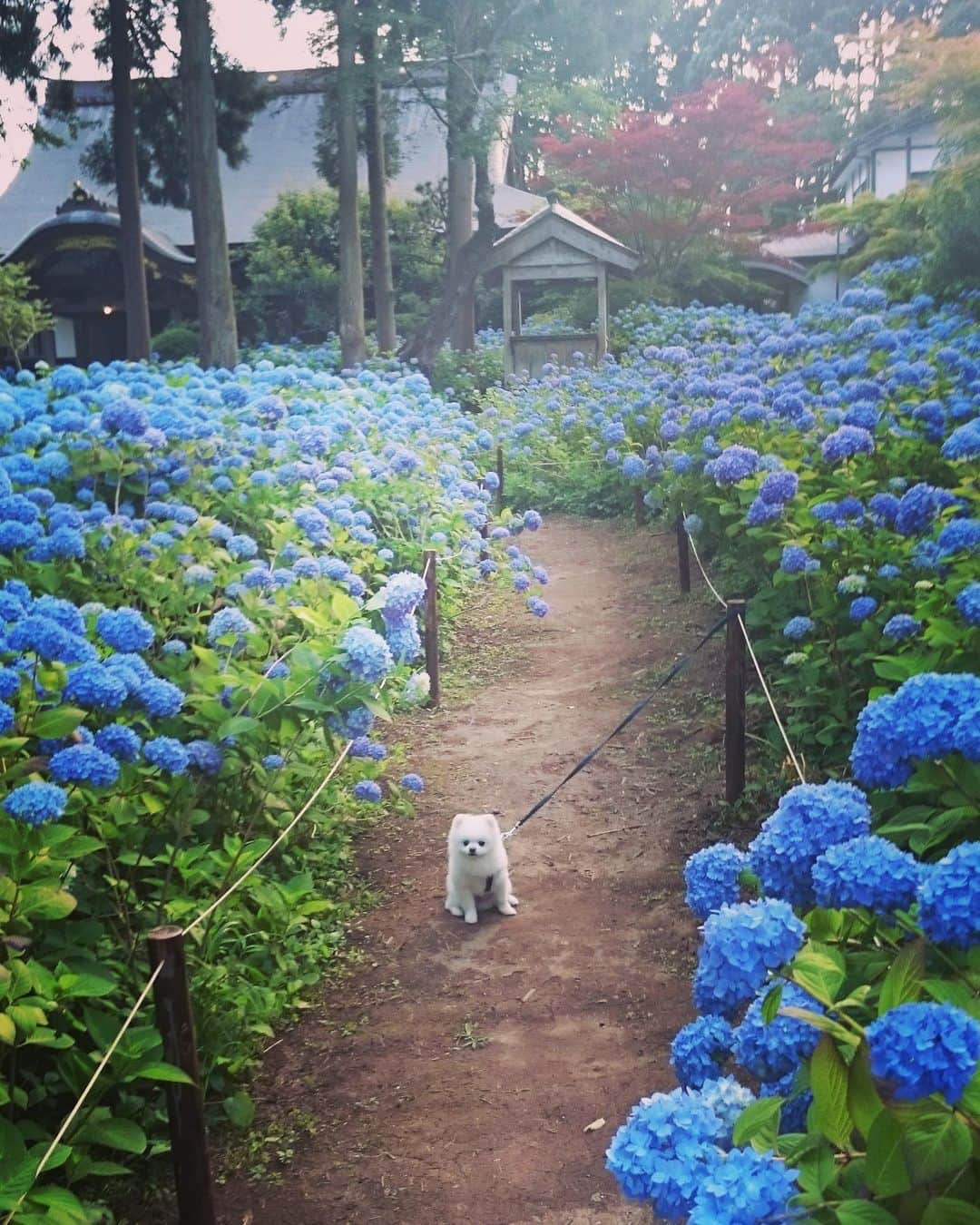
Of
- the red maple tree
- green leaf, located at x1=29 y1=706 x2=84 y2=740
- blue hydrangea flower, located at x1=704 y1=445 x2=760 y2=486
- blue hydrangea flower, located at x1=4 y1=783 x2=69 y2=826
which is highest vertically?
the red maple tree

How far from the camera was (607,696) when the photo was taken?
5867mm

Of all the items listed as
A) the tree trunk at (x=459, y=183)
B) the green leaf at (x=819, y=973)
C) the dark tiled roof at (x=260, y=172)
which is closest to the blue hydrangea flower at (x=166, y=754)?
the green leaf at (x=819, y=973)

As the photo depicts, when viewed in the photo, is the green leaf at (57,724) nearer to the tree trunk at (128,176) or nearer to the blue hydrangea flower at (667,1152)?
the blue hydrangea flower at (667,1152)

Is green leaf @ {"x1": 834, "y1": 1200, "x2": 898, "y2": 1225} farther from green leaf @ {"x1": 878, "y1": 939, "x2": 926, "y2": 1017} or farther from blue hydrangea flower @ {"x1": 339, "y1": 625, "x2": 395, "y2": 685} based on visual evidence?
blue hydrangea flower @ {"x1": 339, "y1": 625, "x2": 395, "y2": 685}

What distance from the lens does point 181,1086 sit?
2.20m

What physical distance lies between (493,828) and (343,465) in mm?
2673

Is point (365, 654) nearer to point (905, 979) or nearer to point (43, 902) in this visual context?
point (43, 902)

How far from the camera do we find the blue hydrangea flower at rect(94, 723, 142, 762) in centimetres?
239

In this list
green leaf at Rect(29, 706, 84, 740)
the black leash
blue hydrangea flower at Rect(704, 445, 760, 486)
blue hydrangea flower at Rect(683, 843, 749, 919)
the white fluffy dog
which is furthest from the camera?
blue hydrangea flower at Rect(704, 445, 760, 486)

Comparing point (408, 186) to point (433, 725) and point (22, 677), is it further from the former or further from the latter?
point (22, 677)

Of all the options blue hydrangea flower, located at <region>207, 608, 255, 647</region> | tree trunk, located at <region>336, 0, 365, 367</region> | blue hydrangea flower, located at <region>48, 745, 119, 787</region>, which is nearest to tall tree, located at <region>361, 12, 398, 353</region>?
tree trunk, located at <region>336, 0, 365, 367</region>

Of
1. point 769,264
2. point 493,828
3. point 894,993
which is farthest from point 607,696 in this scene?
→ point 769,264

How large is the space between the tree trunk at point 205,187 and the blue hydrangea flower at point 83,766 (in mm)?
10415

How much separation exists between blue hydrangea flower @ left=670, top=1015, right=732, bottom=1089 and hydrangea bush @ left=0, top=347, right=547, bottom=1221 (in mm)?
1053
